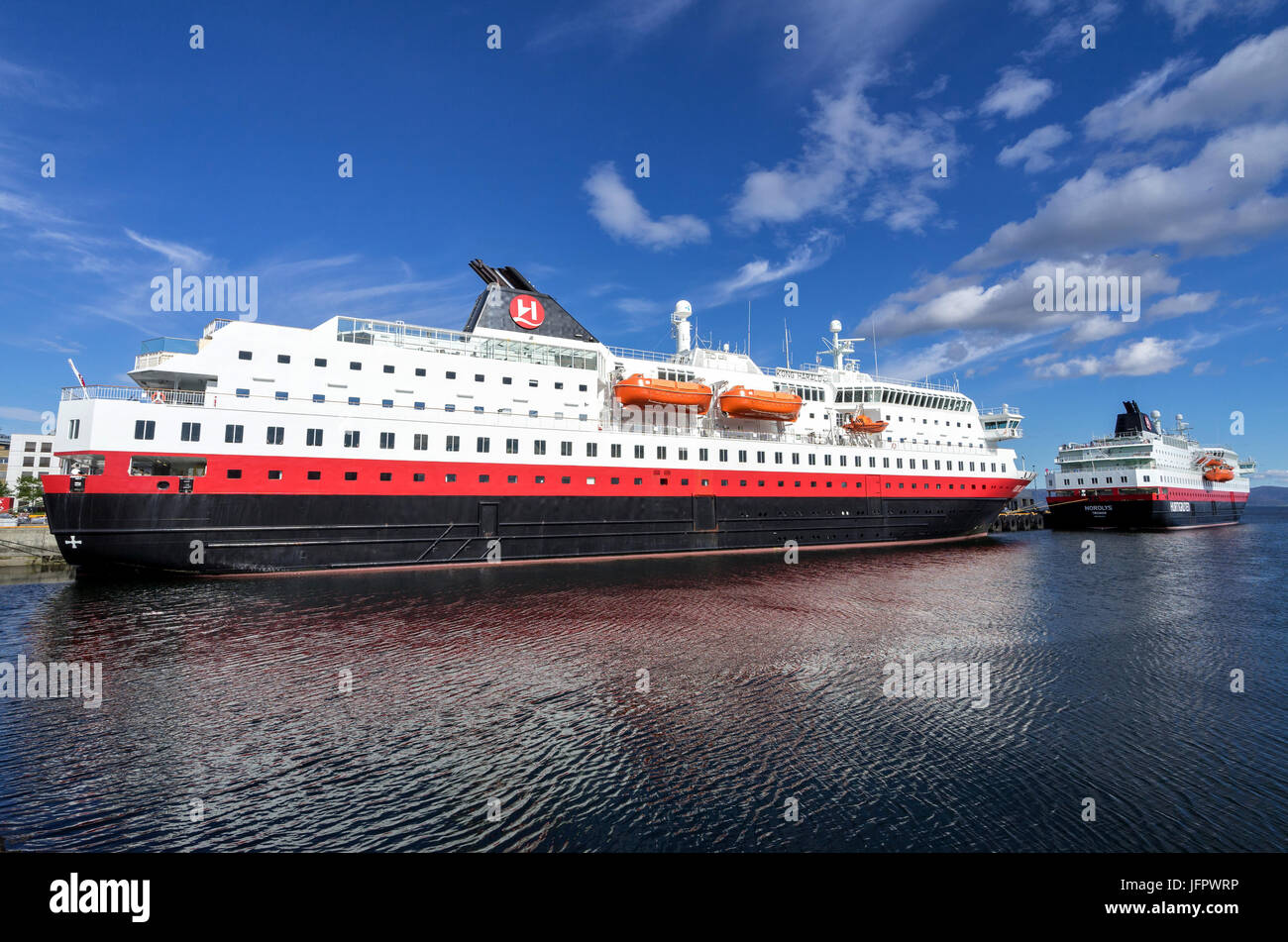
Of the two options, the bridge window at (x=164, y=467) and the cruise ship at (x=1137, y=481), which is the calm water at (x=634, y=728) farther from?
the cruise ship at (x=1137, y=481)

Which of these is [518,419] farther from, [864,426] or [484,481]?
[864,426]

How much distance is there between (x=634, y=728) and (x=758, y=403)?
23.3 metres

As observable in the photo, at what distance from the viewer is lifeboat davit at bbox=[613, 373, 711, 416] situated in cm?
2733

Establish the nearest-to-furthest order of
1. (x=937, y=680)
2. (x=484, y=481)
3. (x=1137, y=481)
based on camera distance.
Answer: (x=937, y=680) < (x=484, y=481) < (x=1137, y=481)

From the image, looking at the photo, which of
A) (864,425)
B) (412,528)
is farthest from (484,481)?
(864,425)

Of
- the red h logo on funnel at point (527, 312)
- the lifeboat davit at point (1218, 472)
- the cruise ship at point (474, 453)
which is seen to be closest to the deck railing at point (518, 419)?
the cruise ship at point (474, 453)

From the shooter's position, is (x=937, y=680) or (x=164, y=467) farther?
(x=164, y=467)

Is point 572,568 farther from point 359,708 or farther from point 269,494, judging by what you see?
point 359,708

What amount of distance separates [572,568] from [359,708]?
1496 cm

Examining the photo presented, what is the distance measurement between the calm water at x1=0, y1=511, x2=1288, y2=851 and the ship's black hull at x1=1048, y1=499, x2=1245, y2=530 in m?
45.3

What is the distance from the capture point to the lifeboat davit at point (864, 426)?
33.7m

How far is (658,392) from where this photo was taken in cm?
2753
